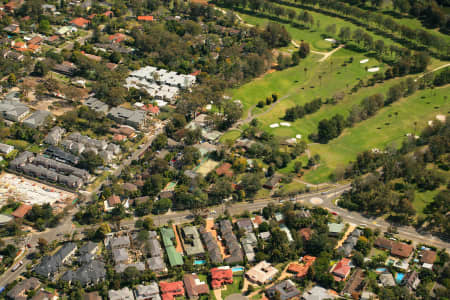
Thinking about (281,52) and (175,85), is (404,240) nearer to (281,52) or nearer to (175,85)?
(175,85)

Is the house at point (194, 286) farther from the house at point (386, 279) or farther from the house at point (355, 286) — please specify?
the house at point (386, 279)

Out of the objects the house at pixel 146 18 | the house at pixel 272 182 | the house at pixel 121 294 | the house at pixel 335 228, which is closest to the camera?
the house at pixel 121 294

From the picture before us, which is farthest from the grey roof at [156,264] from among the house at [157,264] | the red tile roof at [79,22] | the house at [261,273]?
the red tile roof at [79,22]

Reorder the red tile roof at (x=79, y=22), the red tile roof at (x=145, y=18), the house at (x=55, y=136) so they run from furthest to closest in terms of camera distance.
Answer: the red tile roof at (x=145, y=18) → the red tile roof at (x=79, y=22) → the house at (x=55, y=136)

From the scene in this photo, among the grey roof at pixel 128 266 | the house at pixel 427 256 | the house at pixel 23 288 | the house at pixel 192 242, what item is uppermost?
the house at pixel 427 256

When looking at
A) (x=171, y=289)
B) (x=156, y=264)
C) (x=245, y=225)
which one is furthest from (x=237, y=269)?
(x=156, y=264)

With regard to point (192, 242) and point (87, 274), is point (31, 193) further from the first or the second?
point (192, 242)

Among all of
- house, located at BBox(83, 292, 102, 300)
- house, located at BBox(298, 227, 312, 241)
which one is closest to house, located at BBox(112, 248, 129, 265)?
house, located at BBox(83, 292, 102, 300)

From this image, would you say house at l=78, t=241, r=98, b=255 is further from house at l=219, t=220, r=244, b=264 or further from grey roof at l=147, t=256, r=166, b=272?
house at l=219, t=220, r=244, b=264
